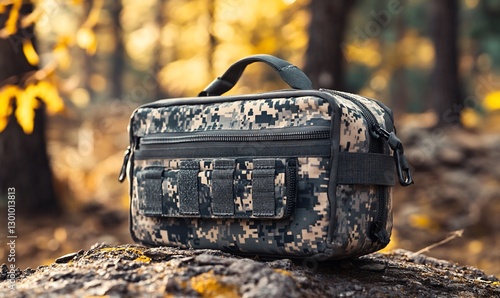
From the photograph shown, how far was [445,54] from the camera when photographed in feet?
31.0

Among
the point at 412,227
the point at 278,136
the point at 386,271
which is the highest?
the point at 278,136

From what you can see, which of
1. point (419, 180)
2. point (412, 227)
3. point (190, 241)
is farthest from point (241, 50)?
point (190, 241)

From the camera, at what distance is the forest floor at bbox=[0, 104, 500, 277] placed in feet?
18.6

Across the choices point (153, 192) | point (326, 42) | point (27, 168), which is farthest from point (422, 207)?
point (153, 192)

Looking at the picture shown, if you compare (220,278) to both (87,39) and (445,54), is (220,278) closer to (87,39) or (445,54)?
(87,39)

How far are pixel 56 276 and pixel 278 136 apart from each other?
3.31 ft

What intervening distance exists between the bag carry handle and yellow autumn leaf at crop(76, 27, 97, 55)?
104cm

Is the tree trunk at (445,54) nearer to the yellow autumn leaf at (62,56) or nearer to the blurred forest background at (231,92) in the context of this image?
the blurred forest background at (231,92)

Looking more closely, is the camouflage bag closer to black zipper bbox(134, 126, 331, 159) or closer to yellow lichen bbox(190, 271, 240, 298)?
black zipper bbox(134, 126, 331, 159)

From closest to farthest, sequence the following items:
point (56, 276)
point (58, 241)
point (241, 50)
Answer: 1. point (56, 276)
2. point (58, 241)
3. point (241, 50)

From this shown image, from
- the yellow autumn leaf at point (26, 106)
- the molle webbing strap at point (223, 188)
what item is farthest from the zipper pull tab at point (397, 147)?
the yellow autumn leaf at point (26, 106)

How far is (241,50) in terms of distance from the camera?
35.6ft

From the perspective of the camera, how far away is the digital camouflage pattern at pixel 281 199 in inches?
96.0

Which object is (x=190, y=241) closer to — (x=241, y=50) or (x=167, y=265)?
(x=167, y=265)
